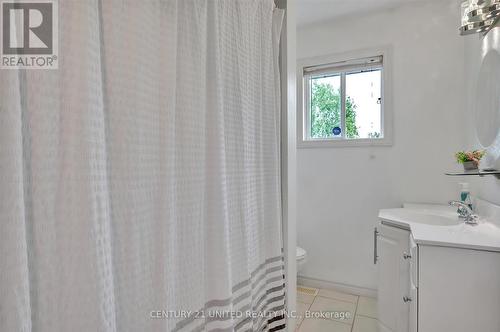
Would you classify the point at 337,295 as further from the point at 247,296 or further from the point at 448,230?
the point at 247,296

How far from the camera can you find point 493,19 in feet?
4.90

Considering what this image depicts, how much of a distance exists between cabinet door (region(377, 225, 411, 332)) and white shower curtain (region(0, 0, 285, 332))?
1011 millimetres

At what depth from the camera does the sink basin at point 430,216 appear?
1775mm

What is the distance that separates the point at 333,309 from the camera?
7.34ft

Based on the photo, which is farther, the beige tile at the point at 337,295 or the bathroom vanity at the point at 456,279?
the beige tile at the point at 337,295

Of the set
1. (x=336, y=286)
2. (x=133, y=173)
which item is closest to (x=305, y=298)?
(x=336, y=286)

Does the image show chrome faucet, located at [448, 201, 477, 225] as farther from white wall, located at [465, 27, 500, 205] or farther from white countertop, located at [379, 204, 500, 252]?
white wall, located at [465, 27, 500, 205]

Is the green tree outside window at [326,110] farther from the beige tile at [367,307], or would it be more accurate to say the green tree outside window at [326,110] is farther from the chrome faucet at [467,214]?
the beige tile at [367,307]

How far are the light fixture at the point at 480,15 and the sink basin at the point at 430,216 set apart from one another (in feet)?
3.89

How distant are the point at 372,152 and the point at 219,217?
6.57 ft

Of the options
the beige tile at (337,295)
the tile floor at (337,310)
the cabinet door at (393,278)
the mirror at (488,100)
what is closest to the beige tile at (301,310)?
the tile floor at (337,310)

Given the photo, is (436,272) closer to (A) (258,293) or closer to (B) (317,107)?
(A) (258,293)

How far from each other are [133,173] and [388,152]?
2.30 m

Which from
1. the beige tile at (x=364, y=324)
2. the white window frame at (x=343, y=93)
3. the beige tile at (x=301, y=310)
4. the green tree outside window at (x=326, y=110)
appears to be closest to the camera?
the beige tile at (x=364, y=324)
